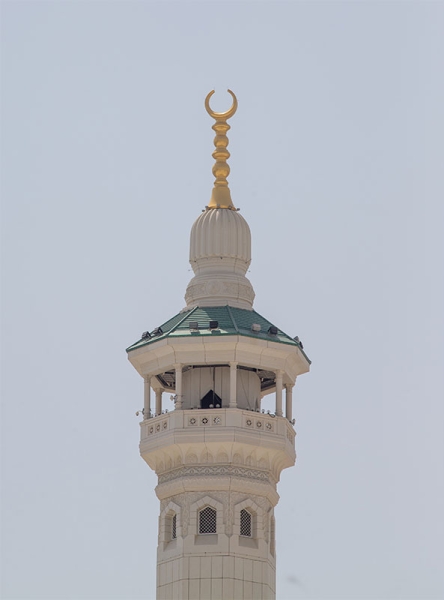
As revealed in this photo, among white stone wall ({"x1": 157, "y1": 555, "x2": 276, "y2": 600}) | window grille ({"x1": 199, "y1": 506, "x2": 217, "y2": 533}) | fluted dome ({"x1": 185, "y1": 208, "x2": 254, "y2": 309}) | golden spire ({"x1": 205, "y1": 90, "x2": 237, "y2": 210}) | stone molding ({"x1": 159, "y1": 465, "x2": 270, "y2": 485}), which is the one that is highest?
golden spire ({"x1": 205, "y1": 90, "x2": 237, "y2": 210})

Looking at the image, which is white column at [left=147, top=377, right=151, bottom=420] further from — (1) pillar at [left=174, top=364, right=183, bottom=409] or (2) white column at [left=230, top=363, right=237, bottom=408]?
(2) white column at [left=230, top=363, right=237, bottom=408]

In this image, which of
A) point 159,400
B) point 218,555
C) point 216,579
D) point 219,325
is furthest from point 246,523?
point 219,325

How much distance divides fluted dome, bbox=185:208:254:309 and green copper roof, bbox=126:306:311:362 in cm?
83

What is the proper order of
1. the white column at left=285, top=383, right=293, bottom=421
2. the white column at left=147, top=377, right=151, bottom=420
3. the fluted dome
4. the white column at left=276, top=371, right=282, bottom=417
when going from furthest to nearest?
1. the fluted dome
2. the white column at left=285, top=383, right=293, bottom=421
3. the white column at left=147, top=377, right=151, bottom=420
4. the white column at left=276, top=371, right=282, bottom=417

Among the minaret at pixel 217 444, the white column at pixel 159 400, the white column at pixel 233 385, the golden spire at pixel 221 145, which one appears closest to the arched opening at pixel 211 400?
the minaret at pixel 217 444

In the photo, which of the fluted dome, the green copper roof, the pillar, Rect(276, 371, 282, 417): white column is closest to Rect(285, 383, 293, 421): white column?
Rect(276, 371, 282, 417): white column

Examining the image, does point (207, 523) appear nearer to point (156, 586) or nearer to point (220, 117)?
point (156, 586)

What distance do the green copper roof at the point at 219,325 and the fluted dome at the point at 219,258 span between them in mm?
835

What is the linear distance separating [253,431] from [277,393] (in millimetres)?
2082

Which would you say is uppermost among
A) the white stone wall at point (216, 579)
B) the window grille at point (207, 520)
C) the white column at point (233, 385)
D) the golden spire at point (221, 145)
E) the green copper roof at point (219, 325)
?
the golden spire at point (221, 145)

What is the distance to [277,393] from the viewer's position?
3932 inches

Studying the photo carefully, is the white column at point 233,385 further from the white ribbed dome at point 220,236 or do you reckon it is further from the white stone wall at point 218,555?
the white ribbed dome at point 220,236

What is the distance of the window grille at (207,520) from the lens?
3868 inches

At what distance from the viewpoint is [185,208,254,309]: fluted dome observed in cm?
10212
